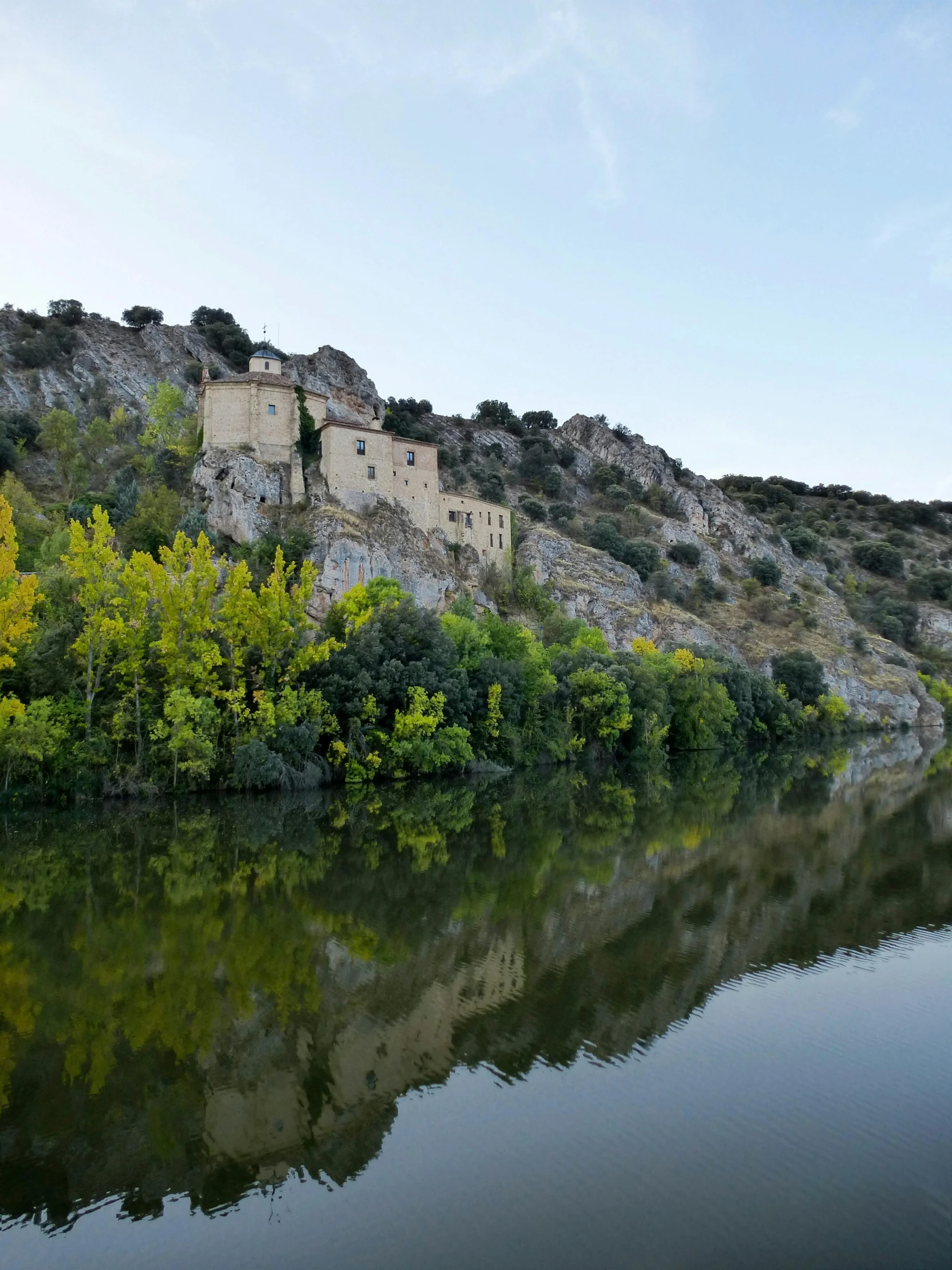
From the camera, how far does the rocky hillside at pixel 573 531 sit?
56125 millimetres

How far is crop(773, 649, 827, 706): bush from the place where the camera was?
70.4 meters

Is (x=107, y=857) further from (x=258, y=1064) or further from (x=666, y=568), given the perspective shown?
(x=666, y=568)

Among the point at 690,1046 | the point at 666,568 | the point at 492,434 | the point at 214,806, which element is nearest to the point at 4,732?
the point at 214,806

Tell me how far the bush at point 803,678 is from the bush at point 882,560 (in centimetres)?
5124

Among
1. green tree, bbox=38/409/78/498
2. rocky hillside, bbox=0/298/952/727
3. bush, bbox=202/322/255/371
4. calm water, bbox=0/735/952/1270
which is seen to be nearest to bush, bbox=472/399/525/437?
rocky hillside, bbox=0/298/952/727

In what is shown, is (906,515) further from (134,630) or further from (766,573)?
(134,630)

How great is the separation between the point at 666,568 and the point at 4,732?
6644 centimetres

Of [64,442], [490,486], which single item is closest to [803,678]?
[490,486]

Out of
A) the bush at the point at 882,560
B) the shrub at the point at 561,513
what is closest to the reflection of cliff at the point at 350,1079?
the shrub at the point at 561,513

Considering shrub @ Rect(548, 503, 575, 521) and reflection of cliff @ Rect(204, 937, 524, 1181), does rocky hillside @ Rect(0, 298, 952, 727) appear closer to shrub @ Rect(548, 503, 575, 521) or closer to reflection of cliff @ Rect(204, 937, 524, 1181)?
shrub @ Rect(548, 503, 575, 521)

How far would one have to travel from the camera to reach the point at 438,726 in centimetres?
4069

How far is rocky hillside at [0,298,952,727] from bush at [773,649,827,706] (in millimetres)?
5083

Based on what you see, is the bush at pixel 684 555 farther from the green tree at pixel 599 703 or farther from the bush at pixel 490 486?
the green tree at pixel 599 703

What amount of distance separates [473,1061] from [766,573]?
3528 inches
